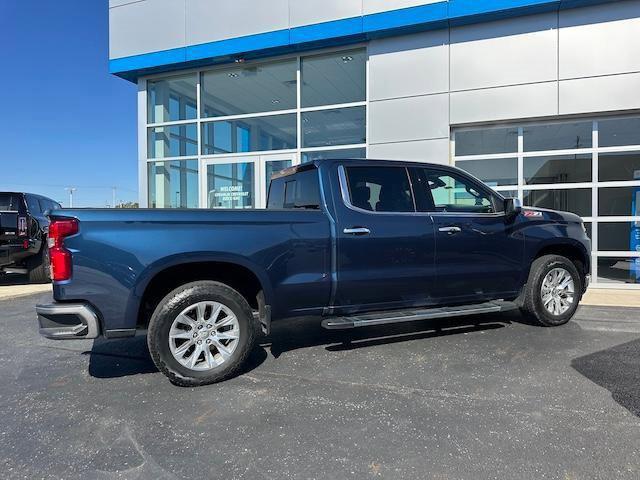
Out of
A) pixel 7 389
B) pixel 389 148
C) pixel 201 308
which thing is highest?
pixel 389 148

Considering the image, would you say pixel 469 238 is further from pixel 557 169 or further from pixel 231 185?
pixel 231 185

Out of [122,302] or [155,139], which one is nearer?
[122,302]

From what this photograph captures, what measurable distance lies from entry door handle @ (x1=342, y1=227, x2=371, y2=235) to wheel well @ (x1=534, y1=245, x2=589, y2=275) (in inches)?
97.8

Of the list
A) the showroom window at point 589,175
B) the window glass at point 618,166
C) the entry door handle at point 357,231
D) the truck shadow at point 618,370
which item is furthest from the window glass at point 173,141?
the truck shadow at point 618,370

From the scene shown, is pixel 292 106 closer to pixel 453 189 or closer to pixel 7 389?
pixel 453 189

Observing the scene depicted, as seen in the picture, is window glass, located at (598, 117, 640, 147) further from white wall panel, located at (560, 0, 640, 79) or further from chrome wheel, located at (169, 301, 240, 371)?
chrome wheel, located at (169, 301, 240, 371)

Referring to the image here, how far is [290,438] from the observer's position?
9.84ft

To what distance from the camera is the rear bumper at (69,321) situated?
361cm

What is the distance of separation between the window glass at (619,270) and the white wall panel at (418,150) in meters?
3.53

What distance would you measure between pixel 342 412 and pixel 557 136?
8032mm

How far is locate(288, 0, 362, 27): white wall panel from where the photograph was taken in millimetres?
9711

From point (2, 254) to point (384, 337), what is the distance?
25.2ft

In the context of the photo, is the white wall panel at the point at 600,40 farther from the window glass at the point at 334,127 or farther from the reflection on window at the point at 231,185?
the reflection on window at the point at 231,185

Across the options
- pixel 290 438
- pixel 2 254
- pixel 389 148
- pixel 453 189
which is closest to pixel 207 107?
pixel 389 148
